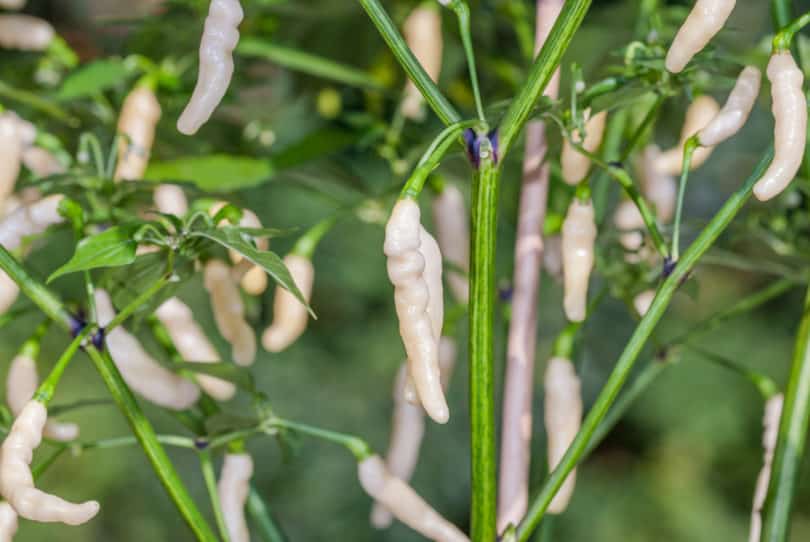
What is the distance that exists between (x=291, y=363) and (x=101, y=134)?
1.32 metres

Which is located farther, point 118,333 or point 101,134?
point 101,134

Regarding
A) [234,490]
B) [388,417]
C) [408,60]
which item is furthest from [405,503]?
[388,417]

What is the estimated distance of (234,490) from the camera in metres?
0.46

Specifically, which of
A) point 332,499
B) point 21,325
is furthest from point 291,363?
point 21,325

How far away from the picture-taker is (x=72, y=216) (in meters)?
0.43

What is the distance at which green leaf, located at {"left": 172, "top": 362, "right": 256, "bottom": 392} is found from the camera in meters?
0.44

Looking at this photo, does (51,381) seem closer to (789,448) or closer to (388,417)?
(789,448)

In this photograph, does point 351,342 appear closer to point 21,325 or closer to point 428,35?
point 21,325

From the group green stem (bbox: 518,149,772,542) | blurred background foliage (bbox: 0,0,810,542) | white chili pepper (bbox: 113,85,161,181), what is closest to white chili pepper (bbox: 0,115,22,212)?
white chili pepper (bbox: 113,85,161,181)

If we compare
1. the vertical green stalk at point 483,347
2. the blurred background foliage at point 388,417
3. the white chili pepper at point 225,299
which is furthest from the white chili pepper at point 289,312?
the blurred background foliage at point 388,417

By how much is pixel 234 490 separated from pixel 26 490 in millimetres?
125

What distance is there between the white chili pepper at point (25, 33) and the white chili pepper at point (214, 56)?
11.0 inches

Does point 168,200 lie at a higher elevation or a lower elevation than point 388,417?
higher

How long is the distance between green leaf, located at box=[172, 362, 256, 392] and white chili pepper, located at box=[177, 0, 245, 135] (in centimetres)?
12
